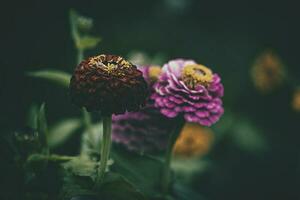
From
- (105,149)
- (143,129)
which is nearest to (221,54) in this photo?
(143,129)

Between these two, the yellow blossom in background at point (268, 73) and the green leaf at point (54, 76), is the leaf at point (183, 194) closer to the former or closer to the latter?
the green leaf at point (54, 76)

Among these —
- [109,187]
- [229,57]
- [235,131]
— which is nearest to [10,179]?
[109,187]

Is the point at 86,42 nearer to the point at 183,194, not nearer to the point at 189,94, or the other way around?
the point at 189,94

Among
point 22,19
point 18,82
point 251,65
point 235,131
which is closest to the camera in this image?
point 18,82

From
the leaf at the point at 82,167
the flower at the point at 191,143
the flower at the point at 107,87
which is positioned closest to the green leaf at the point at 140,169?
the leaf at the point at 82,167

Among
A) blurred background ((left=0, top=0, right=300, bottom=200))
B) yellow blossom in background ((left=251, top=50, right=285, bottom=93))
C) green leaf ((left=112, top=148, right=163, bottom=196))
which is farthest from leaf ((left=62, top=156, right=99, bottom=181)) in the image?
yellow blossom in background ((left=251, top=50, right=285, bottom=93))

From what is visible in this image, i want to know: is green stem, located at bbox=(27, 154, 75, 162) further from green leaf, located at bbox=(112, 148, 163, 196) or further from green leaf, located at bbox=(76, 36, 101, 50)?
green leaf, located at bbox=(76, 36, 101, 50)

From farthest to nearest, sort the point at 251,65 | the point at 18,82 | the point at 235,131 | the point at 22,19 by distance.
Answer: the point at 251,65, the point at 235,131, the point at 22,19, the point at 18,82

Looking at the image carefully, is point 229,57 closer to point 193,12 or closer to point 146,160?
point 193,12
